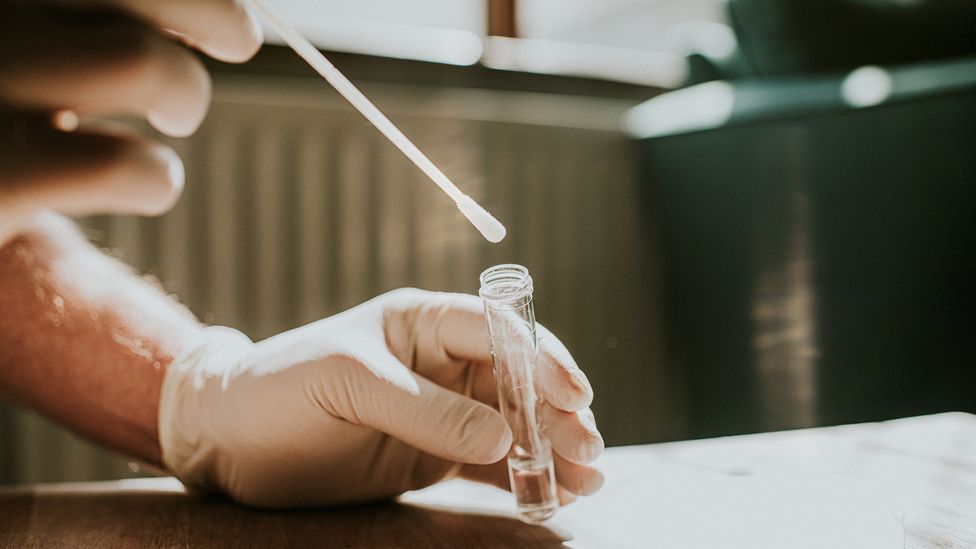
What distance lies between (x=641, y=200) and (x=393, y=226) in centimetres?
56

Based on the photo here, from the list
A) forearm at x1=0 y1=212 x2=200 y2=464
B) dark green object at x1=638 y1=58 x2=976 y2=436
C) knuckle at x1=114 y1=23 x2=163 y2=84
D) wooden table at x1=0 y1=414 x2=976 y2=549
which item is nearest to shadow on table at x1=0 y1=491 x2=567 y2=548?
wooden table at x1=0 y1=414 x2=976 y2=549

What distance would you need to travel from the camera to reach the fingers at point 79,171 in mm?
469

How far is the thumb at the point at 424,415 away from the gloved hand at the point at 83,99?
0.71 ft

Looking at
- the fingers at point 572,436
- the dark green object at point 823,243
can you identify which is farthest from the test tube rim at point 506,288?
the dark green object at point 823,243

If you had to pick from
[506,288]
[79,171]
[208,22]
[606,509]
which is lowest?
[606,509]

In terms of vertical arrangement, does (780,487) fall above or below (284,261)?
below

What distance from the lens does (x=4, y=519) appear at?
631 mm

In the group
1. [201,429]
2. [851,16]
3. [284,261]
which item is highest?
[851,16]

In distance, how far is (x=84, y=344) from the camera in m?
0.82

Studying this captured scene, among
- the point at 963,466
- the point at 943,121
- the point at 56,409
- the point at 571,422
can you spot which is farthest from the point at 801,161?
the point at 56,409

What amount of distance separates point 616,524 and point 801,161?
39.5 inches

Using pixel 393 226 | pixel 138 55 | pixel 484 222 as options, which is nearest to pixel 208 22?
pixel 138 55

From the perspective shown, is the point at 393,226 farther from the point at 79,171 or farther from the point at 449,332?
the point at 79,171

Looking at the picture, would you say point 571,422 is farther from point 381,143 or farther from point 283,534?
point 381,143
